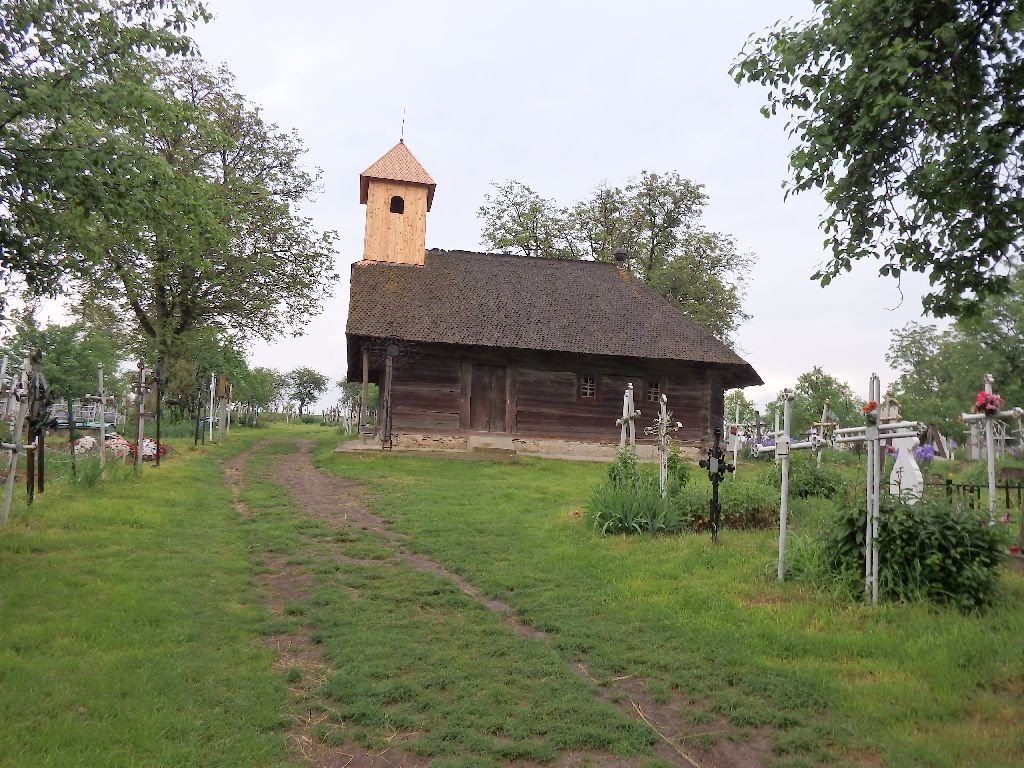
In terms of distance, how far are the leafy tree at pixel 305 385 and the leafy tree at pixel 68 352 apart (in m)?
55.8

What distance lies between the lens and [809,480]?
529 inches

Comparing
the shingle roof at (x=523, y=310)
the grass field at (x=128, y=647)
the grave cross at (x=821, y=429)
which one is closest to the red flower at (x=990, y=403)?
the grave cross at (x=821, y=429)

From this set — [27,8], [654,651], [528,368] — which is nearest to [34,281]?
[27,8]

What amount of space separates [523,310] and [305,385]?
68219 mm

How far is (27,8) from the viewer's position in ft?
21.5

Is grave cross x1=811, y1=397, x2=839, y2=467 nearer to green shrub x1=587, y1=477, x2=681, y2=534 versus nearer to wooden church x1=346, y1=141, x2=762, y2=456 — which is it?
green shrub x1=587, y1=477, x2=681, y2=534

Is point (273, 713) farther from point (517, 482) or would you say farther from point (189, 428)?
point (189, 428)

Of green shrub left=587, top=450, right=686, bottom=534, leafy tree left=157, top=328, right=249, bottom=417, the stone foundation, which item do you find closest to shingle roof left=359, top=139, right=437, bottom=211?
leafy tree left=157, top=328, right=249, bottom=417

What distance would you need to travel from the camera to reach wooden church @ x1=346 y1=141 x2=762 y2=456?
22430 mm

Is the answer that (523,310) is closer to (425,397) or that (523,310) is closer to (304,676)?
(425,397)

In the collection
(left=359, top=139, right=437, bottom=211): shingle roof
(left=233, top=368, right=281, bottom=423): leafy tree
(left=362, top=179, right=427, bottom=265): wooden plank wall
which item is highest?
(left=359, top=139, right=437, bottom=211): shingle roof

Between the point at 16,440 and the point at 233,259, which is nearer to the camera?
the point at 16,440

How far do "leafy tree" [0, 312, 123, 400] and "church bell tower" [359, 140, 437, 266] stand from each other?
12.7 meters

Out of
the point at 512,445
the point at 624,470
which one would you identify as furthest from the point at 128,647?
the point at 512,445
